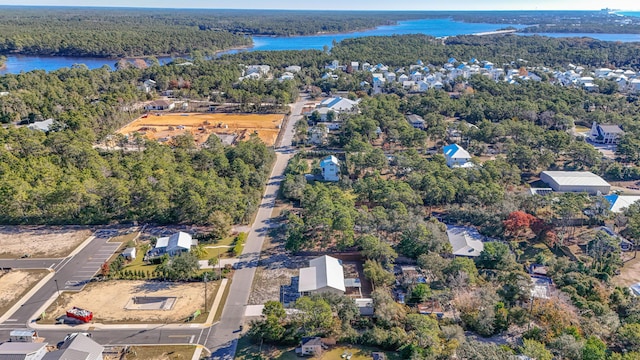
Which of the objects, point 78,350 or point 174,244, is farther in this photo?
point 174,244

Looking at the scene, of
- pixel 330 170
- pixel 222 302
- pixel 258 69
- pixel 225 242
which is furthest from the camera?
pixel 258 69

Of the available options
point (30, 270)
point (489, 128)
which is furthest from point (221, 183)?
point (489, 128)

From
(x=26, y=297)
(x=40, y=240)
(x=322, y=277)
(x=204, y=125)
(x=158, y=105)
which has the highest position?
(x=158, y=105)

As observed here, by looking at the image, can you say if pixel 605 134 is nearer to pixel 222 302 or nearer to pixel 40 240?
pixel 222 302

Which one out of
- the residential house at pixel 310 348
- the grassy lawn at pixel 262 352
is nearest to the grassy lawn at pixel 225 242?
the grassy lawn at pixel 262 352

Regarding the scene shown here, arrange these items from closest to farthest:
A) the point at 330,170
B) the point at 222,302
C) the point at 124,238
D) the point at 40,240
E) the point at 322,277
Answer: the point at 222,302 → the point at 322,277 → the point at 40,240 → the point at 124,238 → the point at 330,170

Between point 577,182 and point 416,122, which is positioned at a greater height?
point 416,122

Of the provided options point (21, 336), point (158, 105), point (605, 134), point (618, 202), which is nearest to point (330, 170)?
point (618, 202)
